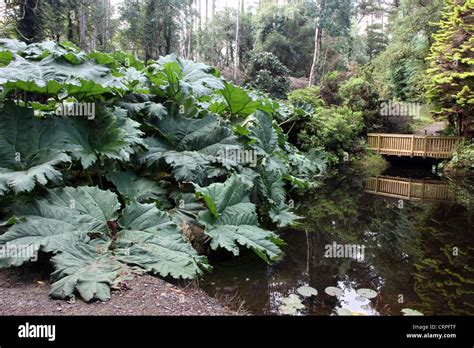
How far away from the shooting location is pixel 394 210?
6.69 meters

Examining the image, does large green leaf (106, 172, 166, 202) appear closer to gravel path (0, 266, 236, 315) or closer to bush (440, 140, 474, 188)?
gravel path (0, 266, 236, 315)

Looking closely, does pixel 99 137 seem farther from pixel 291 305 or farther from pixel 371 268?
pixel 371 268

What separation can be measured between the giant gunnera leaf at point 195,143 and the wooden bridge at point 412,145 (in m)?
11.5

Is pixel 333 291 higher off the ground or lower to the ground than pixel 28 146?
lower

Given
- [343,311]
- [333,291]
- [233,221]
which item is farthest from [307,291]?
[233,221]

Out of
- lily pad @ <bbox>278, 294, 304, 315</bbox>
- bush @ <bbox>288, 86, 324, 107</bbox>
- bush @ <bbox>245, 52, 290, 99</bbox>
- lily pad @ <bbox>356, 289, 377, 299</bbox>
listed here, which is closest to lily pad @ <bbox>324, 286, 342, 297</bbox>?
lily pad @ <bbox>356, 289, 377, 299</bbox>

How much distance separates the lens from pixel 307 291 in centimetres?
324

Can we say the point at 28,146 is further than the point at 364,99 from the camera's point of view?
No

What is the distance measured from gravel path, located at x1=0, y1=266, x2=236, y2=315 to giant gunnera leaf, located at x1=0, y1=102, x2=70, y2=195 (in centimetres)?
65

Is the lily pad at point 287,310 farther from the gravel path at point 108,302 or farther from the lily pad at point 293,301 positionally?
the gravel path at point 108,302

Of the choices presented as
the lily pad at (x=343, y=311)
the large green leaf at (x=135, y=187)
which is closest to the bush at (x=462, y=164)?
the lily pad at (x=343, y=311)

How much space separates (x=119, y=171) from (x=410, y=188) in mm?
8219

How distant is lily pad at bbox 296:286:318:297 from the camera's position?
3.19 metres
